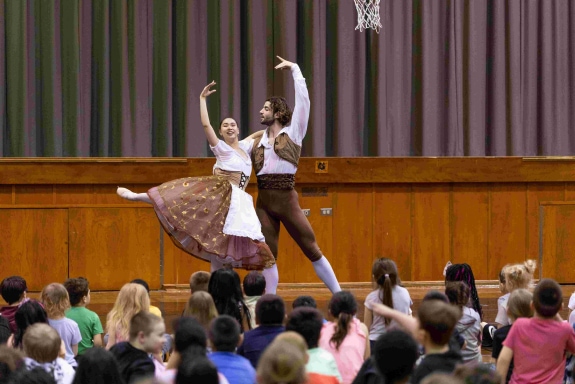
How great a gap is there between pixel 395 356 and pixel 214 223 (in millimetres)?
3731

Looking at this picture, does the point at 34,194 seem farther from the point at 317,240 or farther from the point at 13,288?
the point at 13,288

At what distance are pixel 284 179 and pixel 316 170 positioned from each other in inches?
96.2

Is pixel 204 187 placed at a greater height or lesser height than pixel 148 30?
lesser

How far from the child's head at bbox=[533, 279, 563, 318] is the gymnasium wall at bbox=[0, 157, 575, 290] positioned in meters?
5.05

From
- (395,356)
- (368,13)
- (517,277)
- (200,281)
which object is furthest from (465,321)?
(368,13)

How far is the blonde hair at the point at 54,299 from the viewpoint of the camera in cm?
514

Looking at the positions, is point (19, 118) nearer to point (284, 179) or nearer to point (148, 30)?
point (148, 30)

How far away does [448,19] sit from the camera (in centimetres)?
1115

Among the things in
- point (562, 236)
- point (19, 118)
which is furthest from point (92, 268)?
point (562, 236)

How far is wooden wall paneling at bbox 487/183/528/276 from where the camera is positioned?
9766 mm

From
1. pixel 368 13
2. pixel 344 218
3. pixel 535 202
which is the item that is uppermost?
pixel 368 13

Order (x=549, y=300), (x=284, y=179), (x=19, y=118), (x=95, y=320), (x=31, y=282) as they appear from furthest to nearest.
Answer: (x=19, y=118) < (x=31, y=282) < (x=284, y=179) < (x=95, y=320) < (x=549, y=300)

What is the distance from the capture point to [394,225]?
31.9ft

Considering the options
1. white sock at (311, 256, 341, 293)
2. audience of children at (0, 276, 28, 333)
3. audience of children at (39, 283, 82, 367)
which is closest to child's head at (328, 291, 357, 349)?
audience of children at (39, 283, 82, 367)
